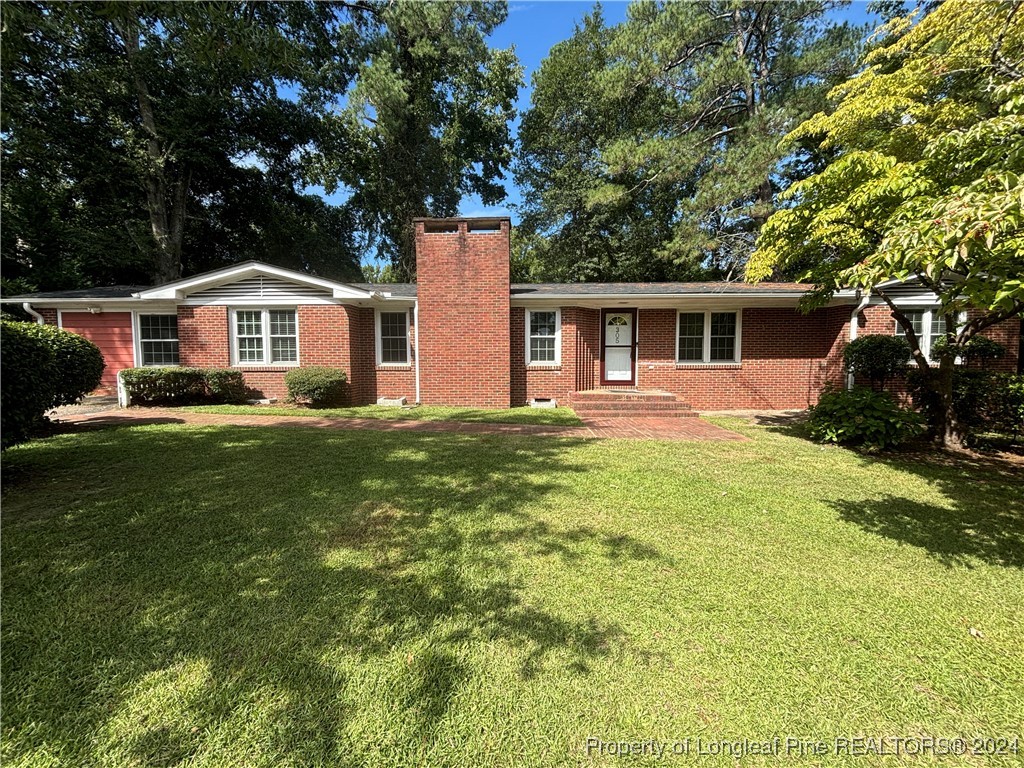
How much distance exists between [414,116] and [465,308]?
16057 mm

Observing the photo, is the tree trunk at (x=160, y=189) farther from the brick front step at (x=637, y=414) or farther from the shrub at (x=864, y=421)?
the shrub at (x=864, y=421)

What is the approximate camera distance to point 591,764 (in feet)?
5.78

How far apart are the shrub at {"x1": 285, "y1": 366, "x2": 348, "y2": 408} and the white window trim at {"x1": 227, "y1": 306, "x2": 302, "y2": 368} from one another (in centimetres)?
68

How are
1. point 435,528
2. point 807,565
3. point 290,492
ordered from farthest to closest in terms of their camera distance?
1. point 290,492
2. point 435,528
3. point 807,565

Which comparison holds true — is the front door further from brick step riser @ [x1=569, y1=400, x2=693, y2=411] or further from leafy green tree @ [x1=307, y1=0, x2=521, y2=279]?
leafy green tree @ [x1=307, y1=0, x2=521, y2=279]

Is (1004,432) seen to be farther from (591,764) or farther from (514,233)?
(514,233)

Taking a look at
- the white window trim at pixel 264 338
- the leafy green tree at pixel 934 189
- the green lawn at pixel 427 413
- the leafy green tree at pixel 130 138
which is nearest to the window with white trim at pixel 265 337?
the white window trim at pixel 264 338

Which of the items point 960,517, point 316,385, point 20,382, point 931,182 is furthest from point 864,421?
point 20,382

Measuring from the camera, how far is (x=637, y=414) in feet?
32.9

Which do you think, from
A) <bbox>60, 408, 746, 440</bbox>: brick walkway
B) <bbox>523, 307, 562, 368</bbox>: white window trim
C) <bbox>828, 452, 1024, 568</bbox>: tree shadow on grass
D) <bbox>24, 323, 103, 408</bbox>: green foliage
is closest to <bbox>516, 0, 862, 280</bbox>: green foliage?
<bbox>523, 307, 562, 368</bbox>: white window trim

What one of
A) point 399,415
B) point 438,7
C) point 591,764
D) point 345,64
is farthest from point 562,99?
point 591,764

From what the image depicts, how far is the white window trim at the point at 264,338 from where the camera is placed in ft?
36.5

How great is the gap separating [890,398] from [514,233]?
21.9 m

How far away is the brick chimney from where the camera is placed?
428 inches
